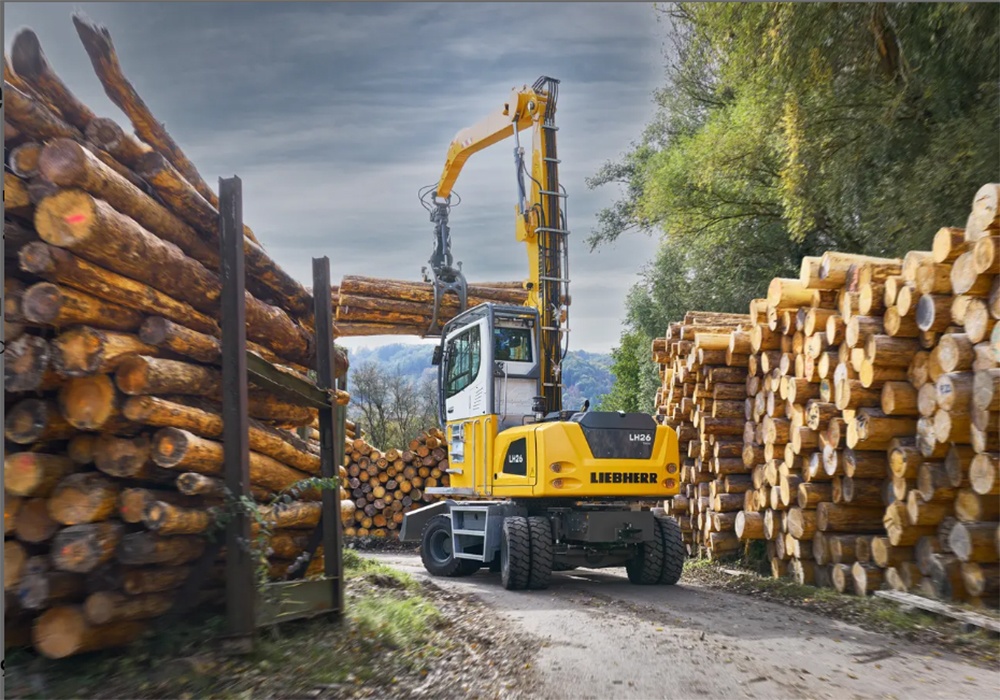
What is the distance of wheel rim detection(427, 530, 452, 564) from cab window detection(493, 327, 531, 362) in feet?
8.24

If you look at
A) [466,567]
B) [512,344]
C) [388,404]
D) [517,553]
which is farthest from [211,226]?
[388,404]

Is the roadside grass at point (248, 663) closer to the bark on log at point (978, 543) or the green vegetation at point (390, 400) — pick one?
the bark on log at point (978, 543)

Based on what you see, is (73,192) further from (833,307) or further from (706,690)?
(833,307)

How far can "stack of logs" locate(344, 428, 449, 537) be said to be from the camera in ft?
55.6

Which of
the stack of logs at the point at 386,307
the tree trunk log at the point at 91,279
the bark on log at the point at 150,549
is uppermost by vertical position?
the stack of logs at the point at 386,307

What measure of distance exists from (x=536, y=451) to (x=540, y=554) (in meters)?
1.07

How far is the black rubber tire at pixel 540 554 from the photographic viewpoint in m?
9.35

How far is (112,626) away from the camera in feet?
15.8

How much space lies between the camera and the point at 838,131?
40.5 ft

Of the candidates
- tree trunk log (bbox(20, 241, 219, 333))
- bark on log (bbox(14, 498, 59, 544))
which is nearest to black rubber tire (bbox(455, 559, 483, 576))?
tree trunk log (bbox(20, 241, 219, 333))

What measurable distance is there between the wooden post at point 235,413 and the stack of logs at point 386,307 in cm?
845

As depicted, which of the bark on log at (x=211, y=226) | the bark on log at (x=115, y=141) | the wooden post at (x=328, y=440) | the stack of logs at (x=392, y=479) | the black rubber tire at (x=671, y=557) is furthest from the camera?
the stack of logs at (x=392, y=479)

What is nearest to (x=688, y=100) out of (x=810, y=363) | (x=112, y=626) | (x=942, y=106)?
(x=942, y=106)

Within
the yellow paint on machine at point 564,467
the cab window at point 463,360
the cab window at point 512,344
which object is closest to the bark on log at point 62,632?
the yellow paint on machine at point 564,467
